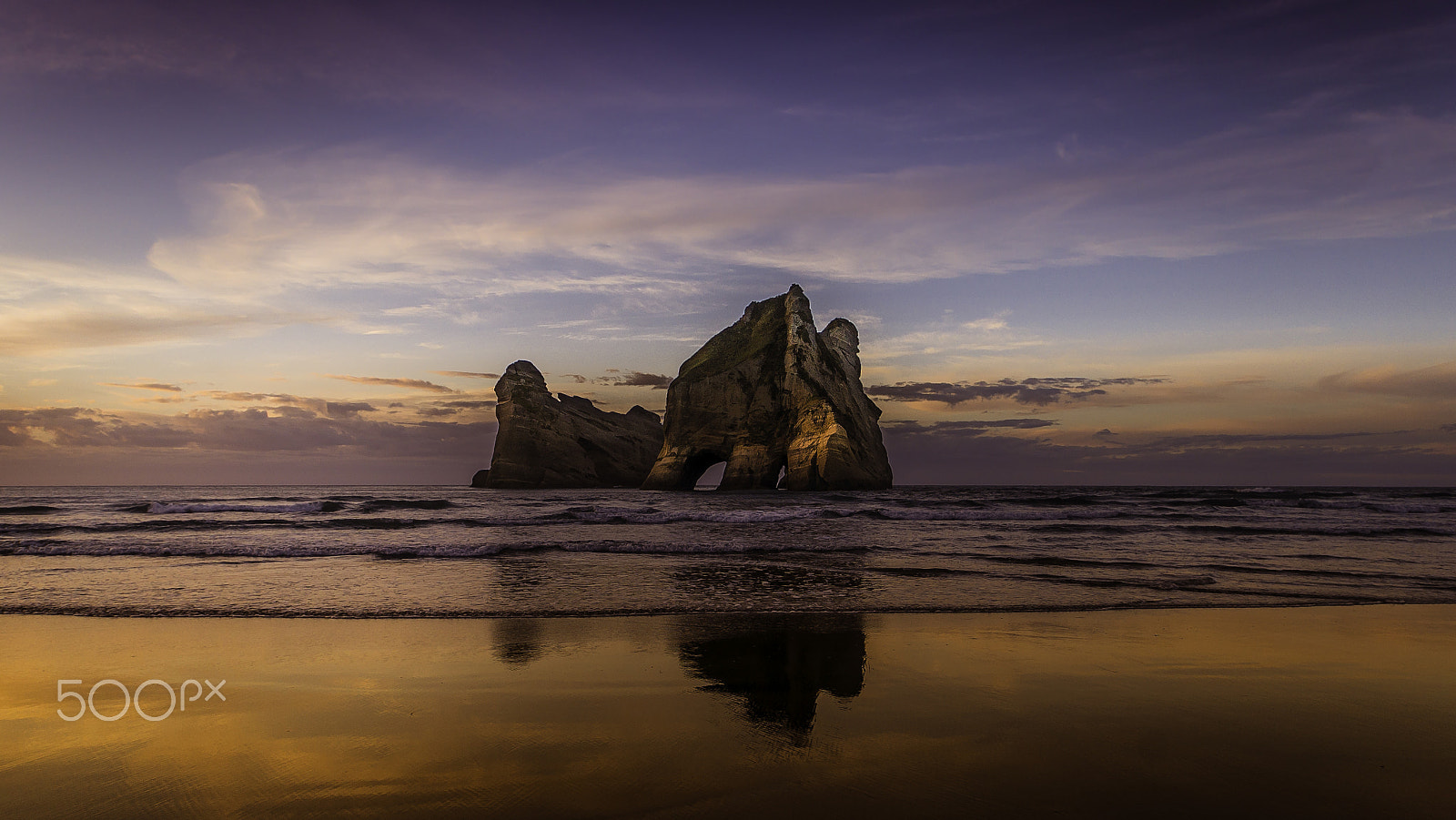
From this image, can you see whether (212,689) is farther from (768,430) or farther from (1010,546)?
(768,430)

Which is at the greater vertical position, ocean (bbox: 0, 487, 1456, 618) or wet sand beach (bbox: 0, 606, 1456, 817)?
wet sand beach (bbox: 0, 606, 1456, 817)

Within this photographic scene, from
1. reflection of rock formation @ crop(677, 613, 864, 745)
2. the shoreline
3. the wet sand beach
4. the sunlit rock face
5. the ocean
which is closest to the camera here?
the wet sand beach

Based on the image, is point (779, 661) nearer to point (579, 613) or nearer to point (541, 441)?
point (579, 613)

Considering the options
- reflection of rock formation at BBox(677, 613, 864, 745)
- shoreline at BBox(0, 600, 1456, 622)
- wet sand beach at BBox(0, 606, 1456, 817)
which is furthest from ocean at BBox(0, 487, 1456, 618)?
wet sand beach at BBox(0, 606, 1456, 817)

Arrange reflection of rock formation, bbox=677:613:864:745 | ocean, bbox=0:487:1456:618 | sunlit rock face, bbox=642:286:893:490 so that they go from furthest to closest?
sunlit rock face, bbox=642:286:893:490
ocean, bbox=0:487:1456:618
reflection of rock formation, bbox=677:613:864:745

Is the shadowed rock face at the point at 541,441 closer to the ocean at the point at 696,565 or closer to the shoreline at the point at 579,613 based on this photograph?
the ocean at the point at 696,565

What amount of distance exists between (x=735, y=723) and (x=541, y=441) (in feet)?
225

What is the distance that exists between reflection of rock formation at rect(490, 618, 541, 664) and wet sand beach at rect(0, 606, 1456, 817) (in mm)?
50

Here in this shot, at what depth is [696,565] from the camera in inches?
473

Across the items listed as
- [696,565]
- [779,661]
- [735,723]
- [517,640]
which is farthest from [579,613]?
[696,565]

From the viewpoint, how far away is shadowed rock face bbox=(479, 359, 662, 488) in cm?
6906

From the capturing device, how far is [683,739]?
376 cm

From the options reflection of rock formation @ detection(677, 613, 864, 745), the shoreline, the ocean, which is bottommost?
the ocean

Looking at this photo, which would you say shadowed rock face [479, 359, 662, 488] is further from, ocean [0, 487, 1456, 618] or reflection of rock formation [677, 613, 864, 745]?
reflection of rock formation [677, 613, 864, 745]
